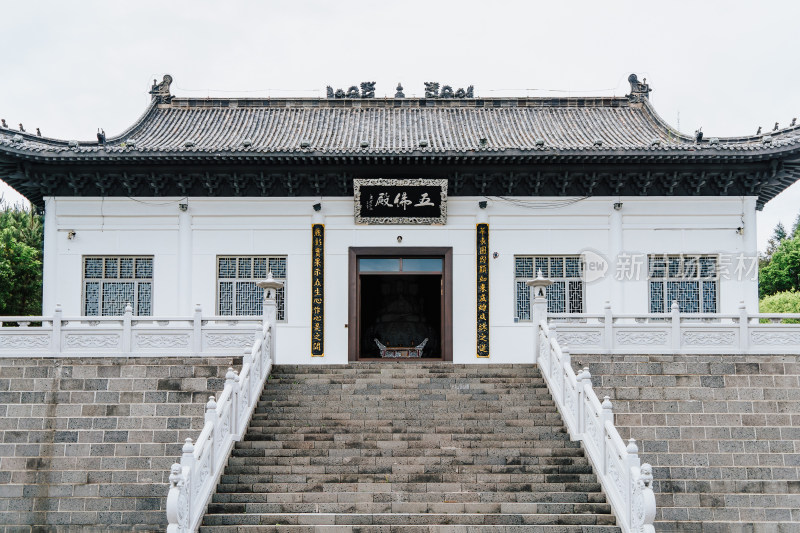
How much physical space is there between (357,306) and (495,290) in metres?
2.66

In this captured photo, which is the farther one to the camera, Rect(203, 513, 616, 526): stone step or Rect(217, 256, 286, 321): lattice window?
Rect(217, 256, 286, 321): lattice window

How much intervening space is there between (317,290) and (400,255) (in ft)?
5.72

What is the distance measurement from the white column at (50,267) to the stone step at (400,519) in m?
7.96

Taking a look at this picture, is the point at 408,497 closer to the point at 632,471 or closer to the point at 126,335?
the point at 632,471

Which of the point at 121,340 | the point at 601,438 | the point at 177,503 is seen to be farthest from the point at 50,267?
the point at 601,438

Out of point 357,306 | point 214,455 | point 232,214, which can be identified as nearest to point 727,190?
point 357,306

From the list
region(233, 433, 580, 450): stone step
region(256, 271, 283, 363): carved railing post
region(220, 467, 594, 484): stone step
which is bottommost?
region(220, 467, 594, 484): stone step

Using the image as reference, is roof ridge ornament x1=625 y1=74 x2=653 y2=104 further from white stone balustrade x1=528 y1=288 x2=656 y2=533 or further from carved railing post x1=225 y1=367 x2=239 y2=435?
carved railing post x1=225 y1=367 x2=239 y2=435

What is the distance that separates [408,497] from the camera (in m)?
10.1

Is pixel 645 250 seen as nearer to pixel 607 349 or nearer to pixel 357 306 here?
pixel 607 349

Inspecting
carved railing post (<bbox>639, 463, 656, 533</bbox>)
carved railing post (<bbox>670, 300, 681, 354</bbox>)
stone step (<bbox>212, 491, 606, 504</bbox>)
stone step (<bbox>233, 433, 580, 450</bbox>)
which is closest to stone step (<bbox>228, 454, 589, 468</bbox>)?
stone step (<bbox>233, 433, 580, 450</bbox>)

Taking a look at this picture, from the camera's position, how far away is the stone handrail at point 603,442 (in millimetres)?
9086

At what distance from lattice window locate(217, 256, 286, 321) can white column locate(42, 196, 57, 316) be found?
278 centimetres

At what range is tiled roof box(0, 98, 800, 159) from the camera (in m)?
15.4
